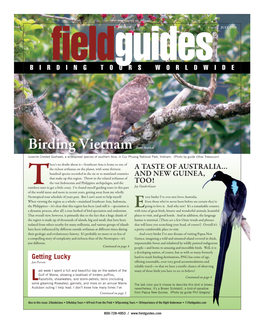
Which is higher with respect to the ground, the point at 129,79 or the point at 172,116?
the point at 129,79

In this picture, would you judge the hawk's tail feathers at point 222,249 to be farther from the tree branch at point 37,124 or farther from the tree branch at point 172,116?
the tree branch at point 37,124

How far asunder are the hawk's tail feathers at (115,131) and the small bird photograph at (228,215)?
878 millimetres

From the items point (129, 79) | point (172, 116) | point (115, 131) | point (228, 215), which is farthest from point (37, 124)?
point (228, 215)

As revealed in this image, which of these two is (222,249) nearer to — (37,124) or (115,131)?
(115,131)

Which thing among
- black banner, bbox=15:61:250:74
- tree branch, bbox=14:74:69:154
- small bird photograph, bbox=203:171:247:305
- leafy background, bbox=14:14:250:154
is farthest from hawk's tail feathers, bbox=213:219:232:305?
tree branch, bbox=14:74:69:154

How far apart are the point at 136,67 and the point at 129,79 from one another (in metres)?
0.15

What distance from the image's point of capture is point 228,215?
9.36ft

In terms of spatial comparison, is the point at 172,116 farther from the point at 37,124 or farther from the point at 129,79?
the point at 37,124

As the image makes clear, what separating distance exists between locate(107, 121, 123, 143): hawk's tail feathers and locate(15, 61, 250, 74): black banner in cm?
43

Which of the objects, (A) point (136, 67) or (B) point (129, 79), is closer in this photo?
(A) point (136, 67)

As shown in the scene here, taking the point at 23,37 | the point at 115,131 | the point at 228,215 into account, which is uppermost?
the point at 23,37

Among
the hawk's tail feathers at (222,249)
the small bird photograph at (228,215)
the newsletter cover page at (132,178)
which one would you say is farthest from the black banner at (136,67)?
the hawk's tail feathers at (222,249)

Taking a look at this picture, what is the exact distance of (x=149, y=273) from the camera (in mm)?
2875

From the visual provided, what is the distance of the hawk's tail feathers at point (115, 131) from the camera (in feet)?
9.67
